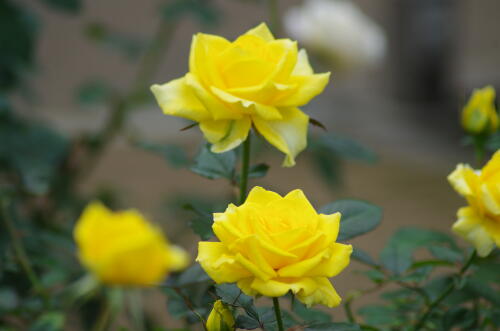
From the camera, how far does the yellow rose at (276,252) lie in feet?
1.06

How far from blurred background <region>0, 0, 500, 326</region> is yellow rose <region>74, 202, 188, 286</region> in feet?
6.98

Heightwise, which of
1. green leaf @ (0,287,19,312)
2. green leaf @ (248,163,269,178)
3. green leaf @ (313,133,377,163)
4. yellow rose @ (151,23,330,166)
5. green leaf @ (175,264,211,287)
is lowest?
green leaf @ (0,287,19,312)

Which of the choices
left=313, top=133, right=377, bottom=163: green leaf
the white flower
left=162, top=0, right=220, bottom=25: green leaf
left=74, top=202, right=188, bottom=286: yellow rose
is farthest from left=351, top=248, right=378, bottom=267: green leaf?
the white flower

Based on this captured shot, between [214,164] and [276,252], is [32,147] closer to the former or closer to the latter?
[214,164]

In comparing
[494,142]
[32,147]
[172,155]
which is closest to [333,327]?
[494,142]

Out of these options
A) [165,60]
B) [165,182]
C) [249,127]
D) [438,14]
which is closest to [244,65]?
[249,127]

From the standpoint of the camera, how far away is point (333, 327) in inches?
14.0

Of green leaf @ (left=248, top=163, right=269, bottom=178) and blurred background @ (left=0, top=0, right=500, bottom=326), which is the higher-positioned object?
green leaf @ (left=248, top=163, right=269, bottom=178)

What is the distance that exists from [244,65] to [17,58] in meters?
0.78

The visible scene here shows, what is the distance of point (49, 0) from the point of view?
1.10m

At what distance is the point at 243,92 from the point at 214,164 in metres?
0.10

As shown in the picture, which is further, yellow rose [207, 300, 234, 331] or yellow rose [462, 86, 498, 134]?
yellow rose [462, 86, 498, 134]

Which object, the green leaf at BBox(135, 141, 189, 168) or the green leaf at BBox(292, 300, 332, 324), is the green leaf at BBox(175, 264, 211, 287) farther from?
the green leaf at BBox(135, 141, 189, 168)

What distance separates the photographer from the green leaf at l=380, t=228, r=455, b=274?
19.0 inches
